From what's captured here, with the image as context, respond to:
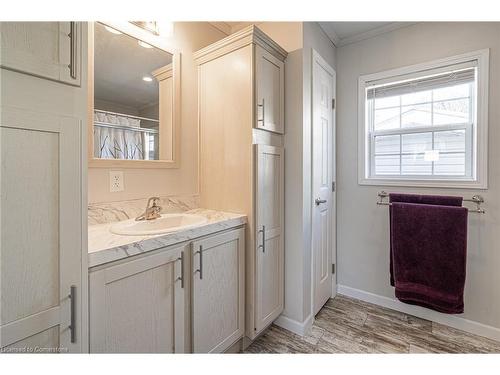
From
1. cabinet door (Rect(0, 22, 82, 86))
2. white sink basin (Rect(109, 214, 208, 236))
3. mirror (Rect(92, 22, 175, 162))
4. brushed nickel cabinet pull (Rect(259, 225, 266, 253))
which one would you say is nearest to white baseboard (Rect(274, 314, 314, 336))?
brushed nickel cabinet pull (Rect(259, 225, 266, 253))

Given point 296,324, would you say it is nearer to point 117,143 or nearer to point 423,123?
point 117,143

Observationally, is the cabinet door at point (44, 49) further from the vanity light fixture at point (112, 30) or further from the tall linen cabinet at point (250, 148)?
the tall linen cabinet at point (250, 148)

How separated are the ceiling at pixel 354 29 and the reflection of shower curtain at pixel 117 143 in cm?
173

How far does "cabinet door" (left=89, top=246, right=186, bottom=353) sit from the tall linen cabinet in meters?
0.55

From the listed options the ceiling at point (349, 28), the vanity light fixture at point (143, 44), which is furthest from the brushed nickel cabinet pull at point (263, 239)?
the ceiling at point (349, 28)

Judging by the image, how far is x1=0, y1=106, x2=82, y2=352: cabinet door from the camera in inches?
27.8

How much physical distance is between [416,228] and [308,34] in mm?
1703

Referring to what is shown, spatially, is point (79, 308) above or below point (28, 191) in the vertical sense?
below

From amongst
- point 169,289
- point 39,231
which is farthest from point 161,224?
point 39,231

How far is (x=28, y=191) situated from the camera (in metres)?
0.74

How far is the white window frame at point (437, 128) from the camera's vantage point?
70.2 inches

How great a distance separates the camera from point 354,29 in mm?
2193
